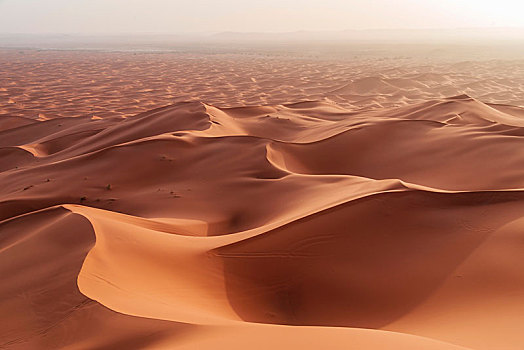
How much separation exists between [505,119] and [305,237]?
9452 millimetres

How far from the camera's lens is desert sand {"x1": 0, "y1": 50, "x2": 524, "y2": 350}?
2.89 m

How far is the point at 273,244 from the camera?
431cm

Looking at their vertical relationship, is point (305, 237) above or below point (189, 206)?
above

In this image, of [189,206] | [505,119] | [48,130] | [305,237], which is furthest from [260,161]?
[48,130]

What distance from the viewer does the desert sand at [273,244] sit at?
2.89 m

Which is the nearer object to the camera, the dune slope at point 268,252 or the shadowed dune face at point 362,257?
the dune slope at point 268,252

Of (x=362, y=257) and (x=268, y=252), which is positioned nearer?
(x=362, y=257)

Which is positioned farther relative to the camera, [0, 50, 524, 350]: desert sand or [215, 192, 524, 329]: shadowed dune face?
[215, 192, 524, 329]: shadowed dune face

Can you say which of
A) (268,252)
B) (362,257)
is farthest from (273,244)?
(362,257)

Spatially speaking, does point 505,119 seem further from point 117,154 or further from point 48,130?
point 48,130

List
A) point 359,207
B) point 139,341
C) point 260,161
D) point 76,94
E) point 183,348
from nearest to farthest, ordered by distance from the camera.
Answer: point 183,348 → point 139,341 → point 359,207 → point 260,161 → point 76,94

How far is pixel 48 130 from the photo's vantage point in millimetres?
13977

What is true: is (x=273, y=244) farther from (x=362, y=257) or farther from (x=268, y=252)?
(x=362, y=257)

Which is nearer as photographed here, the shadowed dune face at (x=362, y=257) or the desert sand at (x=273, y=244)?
the desert sand at (x=273, y=244)
